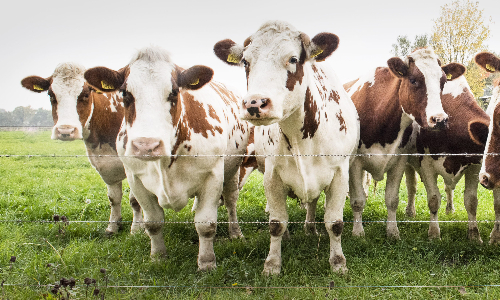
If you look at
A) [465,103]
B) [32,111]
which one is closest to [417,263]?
[465,103]

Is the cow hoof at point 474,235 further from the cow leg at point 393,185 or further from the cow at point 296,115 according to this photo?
the cow at point 296,115

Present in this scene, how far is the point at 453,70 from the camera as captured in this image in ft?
16.2

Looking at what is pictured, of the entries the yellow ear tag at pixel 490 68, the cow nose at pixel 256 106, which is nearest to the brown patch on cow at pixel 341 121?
the cow nose at pixel 256 106

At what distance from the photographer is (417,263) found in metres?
4.05

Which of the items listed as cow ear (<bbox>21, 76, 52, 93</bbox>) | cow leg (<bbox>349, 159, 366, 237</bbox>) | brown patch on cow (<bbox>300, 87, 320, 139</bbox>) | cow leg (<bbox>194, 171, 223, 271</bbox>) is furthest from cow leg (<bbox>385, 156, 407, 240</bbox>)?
cow ear (<bbox>21, 76, 52, 93</bbox>)

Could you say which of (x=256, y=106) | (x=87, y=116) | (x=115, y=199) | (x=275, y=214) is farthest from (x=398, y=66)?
(x=115, y=199)

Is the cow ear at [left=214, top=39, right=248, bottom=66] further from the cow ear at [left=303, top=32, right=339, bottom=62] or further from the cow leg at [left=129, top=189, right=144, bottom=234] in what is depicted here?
the cow leg at [left=129, top=189, right=144, bottom=234]

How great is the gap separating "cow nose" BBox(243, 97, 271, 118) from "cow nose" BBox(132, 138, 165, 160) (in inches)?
32.5

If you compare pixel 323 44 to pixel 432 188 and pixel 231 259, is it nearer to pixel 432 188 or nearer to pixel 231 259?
pixel 231 259

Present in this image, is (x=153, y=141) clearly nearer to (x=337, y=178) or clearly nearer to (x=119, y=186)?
(x=337, y=178)

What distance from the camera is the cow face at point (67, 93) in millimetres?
4457

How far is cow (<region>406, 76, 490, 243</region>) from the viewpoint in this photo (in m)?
4.67

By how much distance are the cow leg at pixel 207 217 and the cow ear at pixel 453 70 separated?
10.5 feet

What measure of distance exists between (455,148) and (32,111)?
5.02 metres
